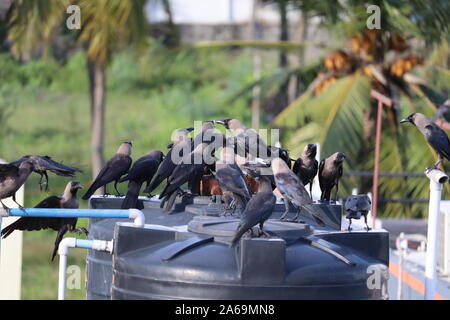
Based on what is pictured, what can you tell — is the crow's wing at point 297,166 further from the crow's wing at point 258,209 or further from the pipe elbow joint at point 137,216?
the pipe elbow joint at point 137,216

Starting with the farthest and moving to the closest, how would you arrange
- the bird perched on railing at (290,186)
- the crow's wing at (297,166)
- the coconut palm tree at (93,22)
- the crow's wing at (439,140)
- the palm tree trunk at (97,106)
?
the palm tree trunk at (97,106), the coconut palm tree at (93,22), the crow's wing at (439,140), the crow's wing at (297,166), the bird perched on railing at (290,186)

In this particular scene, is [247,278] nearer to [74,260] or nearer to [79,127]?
[74,260]

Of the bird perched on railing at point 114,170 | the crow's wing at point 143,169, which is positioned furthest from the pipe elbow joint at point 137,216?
the crow's wing at point 143,169

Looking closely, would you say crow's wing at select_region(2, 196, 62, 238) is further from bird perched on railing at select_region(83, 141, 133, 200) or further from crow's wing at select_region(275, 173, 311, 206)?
crow's wing at select_region(275, 173, 311, 206)

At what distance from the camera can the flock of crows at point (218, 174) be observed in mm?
5684

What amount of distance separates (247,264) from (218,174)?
1.12 meters

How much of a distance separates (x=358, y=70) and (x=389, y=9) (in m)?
1.27

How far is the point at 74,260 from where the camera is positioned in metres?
19.0

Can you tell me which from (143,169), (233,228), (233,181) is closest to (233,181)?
(233,181)

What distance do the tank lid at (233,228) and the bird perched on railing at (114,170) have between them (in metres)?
1.23

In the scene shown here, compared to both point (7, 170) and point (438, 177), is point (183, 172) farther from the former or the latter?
point (438, 177)

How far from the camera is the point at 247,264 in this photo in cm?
490
